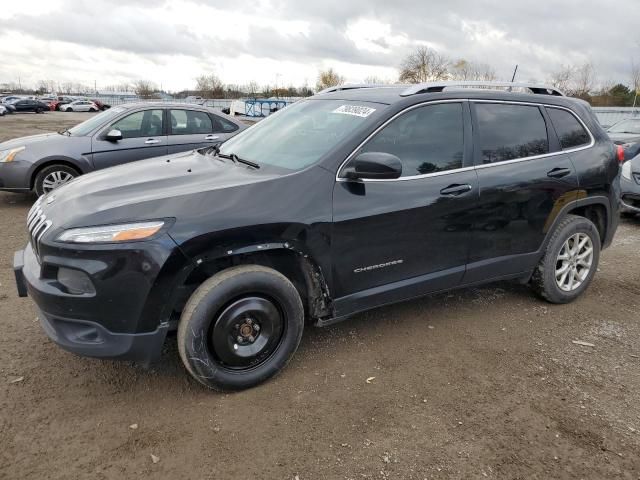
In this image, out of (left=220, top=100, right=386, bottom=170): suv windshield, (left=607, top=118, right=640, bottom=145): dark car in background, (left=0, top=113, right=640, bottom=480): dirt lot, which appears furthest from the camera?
(left=607, top=118, right=640, bottom=145): dark car in background

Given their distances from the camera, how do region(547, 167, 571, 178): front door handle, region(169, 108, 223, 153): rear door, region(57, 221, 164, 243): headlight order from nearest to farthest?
region(57, 221, 164, 243): headlight → region(547, 167, 571, 178): front door handle → region(169, 108, 223, 153): rear door

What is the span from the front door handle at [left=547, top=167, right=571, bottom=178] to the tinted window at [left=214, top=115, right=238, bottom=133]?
5.46m

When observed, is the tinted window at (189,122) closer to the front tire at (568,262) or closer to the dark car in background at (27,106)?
the front tire at (568,262)

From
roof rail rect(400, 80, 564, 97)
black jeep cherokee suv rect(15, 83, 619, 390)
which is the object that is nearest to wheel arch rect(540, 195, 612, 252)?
black jeep cherokee suv rect(15, 83, 619, 390)

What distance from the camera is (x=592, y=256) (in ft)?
14.3

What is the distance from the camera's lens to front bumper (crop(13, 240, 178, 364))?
2.52 m

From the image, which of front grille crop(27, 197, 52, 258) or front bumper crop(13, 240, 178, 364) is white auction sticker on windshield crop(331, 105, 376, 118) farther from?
front grille crop(27, 197, 52, 258)

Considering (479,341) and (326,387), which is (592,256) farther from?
(326,387)

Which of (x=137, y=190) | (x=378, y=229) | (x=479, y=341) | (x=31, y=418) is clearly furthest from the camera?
(x=479, y=341)

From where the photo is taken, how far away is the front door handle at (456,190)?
336cm

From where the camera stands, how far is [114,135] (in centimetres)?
704

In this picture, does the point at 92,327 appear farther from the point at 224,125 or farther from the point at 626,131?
the point at 626,131

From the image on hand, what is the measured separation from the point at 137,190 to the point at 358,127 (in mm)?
1457

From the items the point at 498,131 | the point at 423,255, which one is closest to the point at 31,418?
the point at 423,255
